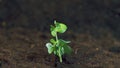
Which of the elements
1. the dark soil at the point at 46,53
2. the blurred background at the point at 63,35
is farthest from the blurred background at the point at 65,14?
the dark soil at the point at 46,53

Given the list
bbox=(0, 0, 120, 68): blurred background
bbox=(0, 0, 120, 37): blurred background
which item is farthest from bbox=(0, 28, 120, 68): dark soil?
bbox=(0, 0, 120, 37): blurred background

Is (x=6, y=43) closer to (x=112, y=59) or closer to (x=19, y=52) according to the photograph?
(x=19, y=52)

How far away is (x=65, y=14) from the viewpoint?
131 inches

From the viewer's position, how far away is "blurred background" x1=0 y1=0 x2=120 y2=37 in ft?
10.4

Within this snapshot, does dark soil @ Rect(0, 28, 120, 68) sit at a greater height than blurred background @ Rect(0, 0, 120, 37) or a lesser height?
lesser

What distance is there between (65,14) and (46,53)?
1.13 meters

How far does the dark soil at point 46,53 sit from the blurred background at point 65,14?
165mm

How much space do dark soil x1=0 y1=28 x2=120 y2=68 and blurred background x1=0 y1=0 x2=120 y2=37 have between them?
16cm

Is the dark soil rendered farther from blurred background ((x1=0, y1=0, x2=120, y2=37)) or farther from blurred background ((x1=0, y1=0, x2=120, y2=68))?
blurred background ((x1=0, y1=0, x2=120, y2=37))

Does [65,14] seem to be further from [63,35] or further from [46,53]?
[46,53]

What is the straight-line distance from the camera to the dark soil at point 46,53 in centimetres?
208

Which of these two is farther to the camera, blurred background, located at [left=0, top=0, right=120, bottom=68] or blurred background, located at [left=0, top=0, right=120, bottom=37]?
blurred background, located at [left=0, top=0, right=120, bottom=37]

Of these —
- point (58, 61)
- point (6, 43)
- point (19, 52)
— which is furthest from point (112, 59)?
point (6, 43)

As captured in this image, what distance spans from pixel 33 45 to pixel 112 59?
26.5 inches
